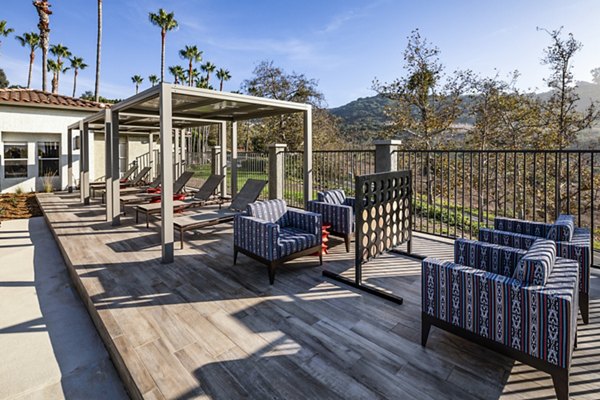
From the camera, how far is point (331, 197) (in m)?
5.43

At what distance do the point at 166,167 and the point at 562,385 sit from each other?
4572 millimetres

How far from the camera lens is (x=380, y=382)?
2092mm

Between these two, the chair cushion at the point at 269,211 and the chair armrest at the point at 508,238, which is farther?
the chair cushion at the point at 269,211

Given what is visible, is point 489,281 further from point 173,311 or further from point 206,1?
point 206,1

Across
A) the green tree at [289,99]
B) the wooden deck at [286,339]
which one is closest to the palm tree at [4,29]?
the green tree at [289,99]

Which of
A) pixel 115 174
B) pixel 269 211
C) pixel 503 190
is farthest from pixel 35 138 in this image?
pixel 503 190

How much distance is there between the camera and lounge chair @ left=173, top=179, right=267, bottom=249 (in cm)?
535

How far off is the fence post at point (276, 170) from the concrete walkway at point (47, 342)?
4.53 meters

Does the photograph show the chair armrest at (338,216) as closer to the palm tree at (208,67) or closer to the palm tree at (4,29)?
the palm tree at (208,67)

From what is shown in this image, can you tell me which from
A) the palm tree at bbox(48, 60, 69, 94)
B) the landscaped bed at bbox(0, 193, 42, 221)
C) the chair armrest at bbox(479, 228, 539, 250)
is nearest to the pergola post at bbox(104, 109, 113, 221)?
the landscaped bed at bbox(0, 193, 42, 221)

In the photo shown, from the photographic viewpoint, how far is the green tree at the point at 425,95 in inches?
495

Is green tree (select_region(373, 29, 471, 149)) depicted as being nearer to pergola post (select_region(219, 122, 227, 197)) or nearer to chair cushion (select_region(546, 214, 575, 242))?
pergola post (select_region(219, 122, 227, 197))

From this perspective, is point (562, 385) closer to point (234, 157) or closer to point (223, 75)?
point (234, 157)

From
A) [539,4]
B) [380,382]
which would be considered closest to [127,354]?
[380,382]
